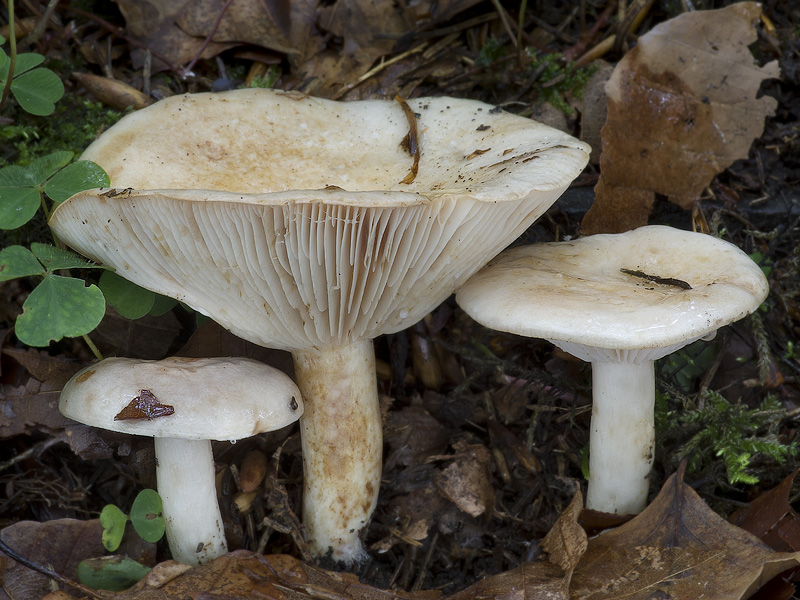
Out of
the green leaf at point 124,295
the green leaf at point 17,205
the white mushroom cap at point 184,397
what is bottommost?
the white mushroom cap at point 184,397

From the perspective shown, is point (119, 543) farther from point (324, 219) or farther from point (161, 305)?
point (324, 219)

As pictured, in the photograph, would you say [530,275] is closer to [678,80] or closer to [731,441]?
[731,441]

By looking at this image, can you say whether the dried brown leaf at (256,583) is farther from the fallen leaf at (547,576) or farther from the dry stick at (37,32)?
the dry stick at (37,32)

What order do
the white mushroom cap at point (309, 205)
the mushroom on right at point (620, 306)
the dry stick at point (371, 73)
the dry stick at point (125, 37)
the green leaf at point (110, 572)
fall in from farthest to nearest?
the dry stick at point (371, 73), the dry stick at point (125, 37), the green leaf at point (110, 572), the mushroom on right at point (620, 306), the white mushroom cap at point (309, 205)

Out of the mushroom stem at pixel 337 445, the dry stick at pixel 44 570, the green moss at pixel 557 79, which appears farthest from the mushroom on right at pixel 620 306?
the dry stick at pixel 44 570

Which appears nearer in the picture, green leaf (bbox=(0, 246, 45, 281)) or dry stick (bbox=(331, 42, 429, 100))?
green leaf (bbox=(0, 246, 45, 281))

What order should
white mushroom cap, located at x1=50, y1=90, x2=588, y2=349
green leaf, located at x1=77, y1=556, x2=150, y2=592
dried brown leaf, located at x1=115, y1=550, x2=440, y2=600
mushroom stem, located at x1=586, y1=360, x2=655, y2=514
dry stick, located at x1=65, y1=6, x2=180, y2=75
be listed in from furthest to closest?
dry stick, located at x1=65, y1=6, x2=180, y2=75 < mushroom stem, located at x1=586, y1=360, x2=655, y2=514 < green leaf, located at x1=77, y1=556, x2=150, y2=592 < dried brown leaf, located at x1=115, y1=550, x2=440, y2=600 < white mushroom cap, located at x1=50, y1=90, x2=588, y2=349

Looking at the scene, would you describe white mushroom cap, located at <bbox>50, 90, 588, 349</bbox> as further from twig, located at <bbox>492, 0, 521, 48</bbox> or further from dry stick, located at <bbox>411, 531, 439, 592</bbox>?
dry stick, located at <bbox>411, 531, 439, 592</bbox>

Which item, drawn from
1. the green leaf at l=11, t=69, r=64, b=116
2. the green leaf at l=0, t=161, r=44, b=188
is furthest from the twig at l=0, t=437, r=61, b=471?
the green leaf at l=11, t=69, r=64, b=116
